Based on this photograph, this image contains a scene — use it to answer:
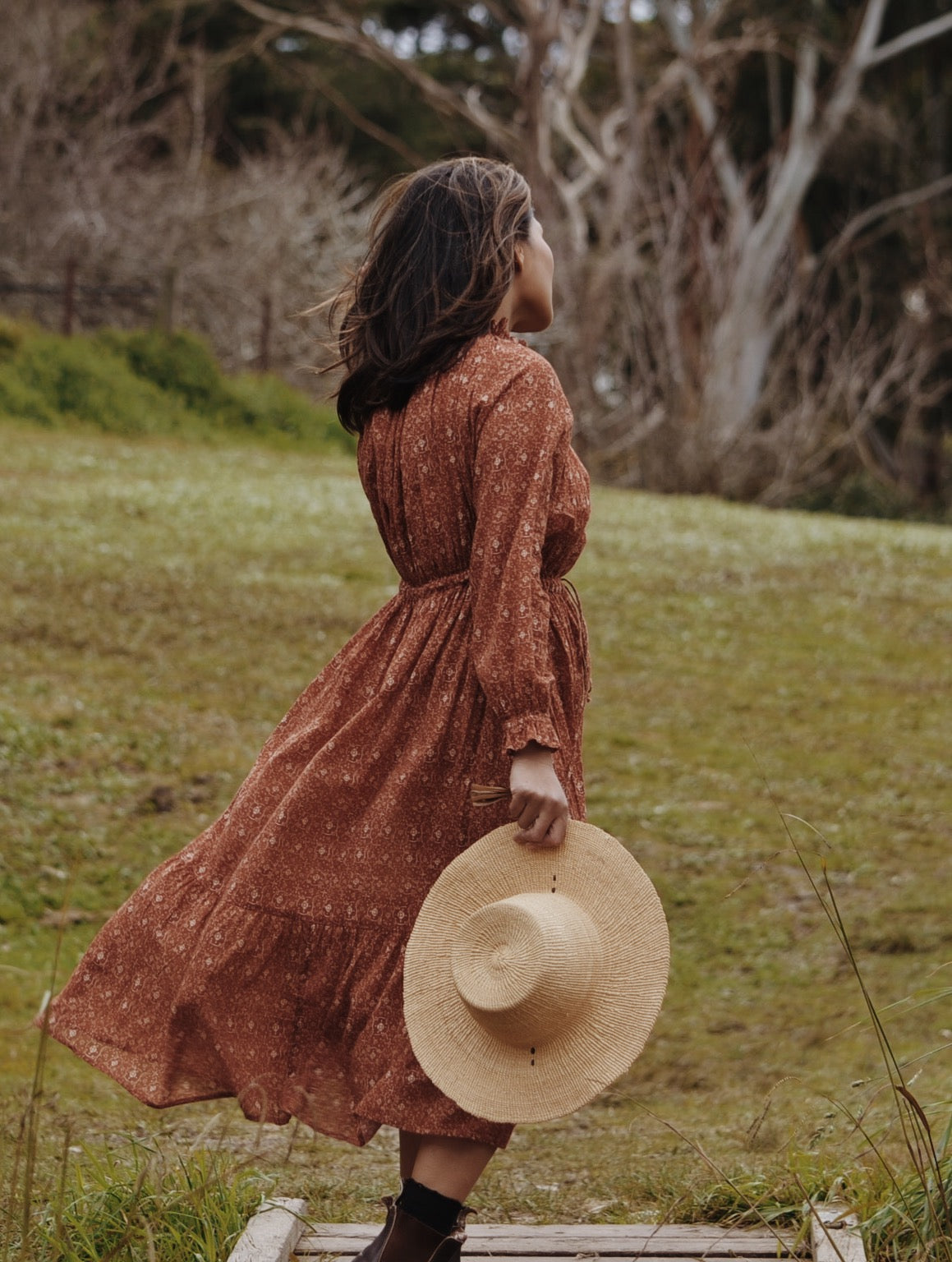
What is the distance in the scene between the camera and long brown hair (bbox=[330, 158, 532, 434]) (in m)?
2.77

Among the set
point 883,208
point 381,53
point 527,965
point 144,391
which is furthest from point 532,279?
point 883,208

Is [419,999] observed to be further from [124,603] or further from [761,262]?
[761,262]

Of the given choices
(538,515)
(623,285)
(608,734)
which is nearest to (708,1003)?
(608,734)

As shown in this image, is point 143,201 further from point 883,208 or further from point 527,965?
point 527,965

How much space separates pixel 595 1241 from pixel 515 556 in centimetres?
138

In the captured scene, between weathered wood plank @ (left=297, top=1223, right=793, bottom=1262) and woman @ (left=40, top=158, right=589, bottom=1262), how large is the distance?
36 centimetres

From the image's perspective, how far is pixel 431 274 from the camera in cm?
280

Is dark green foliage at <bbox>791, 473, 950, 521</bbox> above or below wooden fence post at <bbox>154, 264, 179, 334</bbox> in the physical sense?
below

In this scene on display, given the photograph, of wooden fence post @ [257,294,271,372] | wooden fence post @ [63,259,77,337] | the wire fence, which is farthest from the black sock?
wooden fence post @ [257,294,271,372]

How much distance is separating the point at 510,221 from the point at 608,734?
6048 millimetres

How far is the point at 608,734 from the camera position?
868 centimetres

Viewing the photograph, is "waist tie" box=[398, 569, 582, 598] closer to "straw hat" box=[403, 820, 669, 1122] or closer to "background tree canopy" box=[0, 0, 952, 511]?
"straw hat" box=[403, 820, 669, 1122]

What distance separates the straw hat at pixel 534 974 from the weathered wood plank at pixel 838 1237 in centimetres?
58

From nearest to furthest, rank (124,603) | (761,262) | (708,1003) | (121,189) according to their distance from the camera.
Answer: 1. (708,1003)
2. (124,603)
3. (121,189)
4. (761,262)
